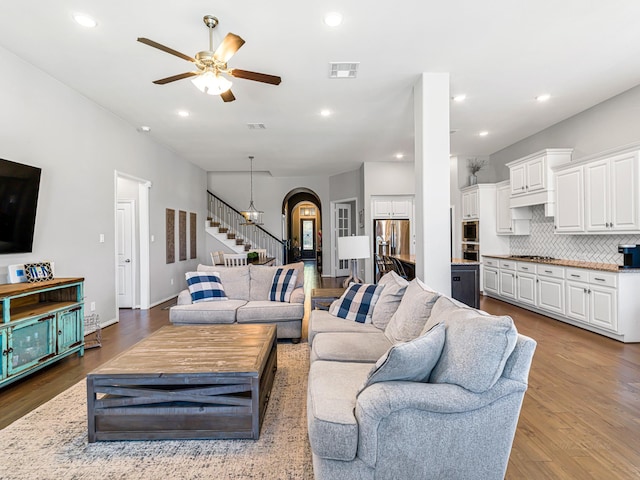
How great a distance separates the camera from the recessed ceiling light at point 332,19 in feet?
9.26

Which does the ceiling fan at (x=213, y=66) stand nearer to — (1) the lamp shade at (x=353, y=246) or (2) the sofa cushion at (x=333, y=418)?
(1) the lamp shade at (x=353, y=246)

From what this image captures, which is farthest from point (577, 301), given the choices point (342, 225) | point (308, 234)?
point (308, 234)

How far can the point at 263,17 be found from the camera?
9.41ft

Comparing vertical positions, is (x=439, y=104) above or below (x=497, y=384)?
above

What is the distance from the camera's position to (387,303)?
307cm

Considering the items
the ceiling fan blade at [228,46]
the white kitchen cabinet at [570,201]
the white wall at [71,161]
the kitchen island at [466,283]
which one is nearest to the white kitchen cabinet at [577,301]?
the white kitchen cabinet at [570,201]

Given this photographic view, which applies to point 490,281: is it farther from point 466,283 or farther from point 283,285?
point 283,285

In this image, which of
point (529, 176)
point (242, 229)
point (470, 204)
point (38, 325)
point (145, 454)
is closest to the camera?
point (145, 454)

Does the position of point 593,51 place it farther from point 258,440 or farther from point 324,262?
point 324,262

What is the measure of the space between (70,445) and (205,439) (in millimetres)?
813

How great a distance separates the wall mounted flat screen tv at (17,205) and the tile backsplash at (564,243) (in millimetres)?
7038

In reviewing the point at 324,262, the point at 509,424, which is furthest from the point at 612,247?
the point at 324,262

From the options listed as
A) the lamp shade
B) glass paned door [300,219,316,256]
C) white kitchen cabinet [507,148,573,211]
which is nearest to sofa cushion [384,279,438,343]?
the lamp shade

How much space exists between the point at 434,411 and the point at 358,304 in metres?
1.82
